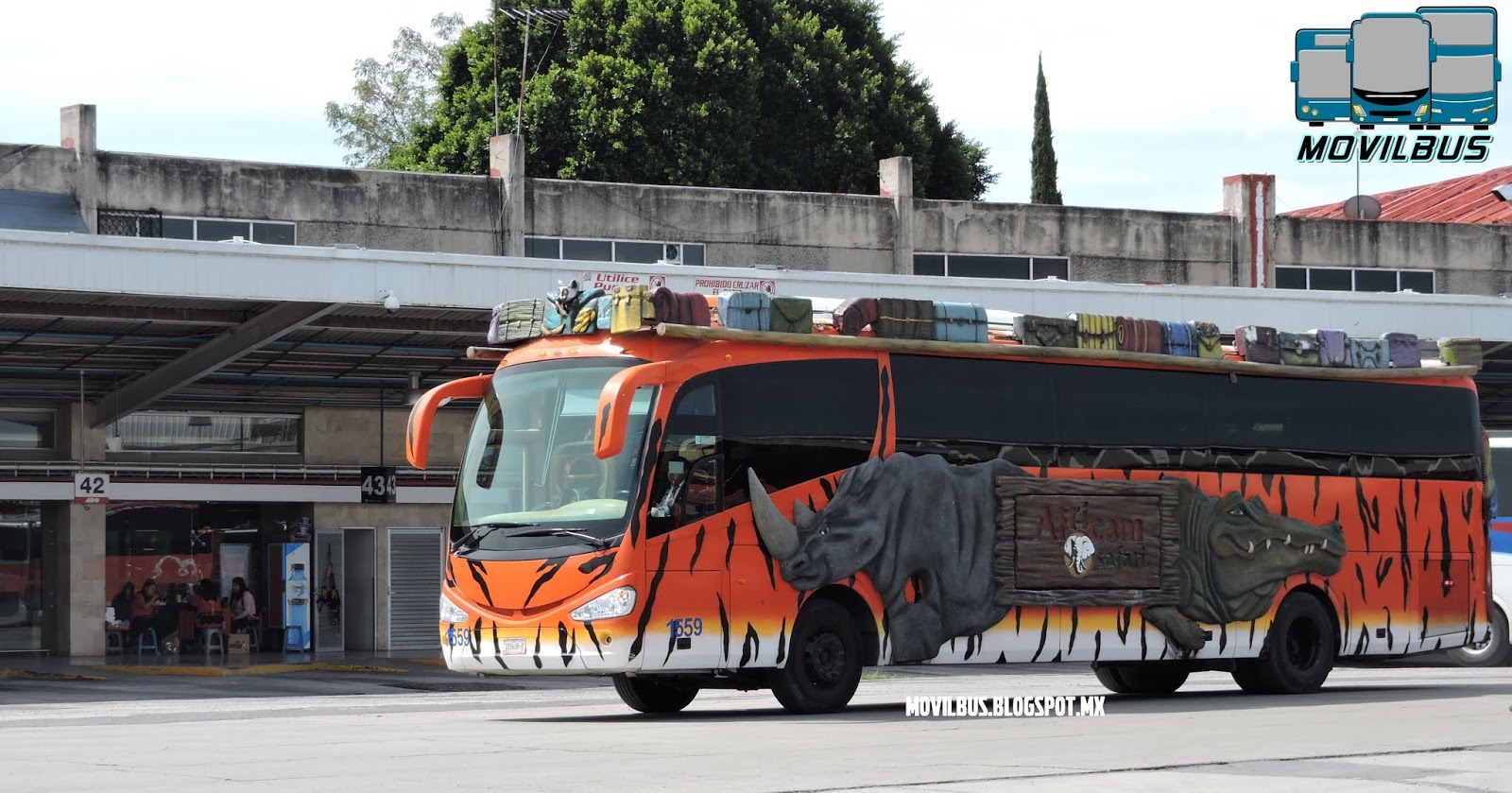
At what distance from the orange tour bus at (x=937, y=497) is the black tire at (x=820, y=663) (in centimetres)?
2

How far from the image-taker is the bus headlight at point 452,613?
16.6 metres

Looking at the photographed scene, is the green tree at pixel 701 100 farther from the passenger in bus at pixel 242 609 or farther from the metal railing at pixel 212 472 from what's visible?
the passenger in bus at pixel 242 609

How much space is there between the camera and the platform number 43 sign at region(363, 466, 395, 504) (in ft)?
107

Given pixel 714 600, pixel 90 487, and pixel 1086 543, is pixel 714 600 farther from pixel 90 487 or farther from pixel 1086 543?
pixel 90 487

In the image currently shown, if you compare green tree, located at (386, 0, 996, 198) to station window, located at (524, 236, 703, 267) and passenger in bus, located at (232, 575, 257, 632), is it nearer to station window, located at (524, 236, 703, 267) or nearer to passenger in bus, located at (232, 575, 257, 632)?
station window, located at (524, 236, 703, 267)

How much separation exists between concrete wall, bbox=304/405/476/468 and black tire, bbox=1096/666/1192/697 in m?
15.8

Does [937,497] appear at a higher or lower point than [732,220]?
lower

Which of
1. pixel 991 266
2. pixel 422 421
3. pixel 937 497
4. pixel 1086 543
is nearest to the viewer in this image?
pixel 422 421

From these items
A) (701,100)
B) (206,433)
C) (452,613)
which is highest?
(701,100)

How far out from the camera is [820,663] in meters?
16.9

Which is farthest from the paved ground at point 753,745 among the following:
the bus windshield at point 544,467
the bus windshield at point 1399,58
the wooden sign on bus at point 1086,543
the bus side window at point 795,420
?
the bus windshield at point 1399,58

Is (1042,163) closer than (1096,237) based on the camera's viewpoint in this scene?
No

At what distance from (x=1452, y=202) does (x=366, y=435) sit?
38.5 meters

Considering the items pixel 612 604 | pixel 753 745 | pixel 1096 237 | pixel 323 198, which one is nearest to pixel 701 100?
pixel 1096 237
